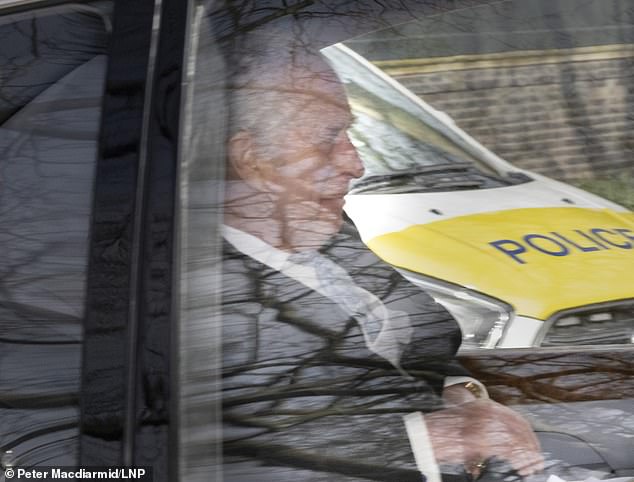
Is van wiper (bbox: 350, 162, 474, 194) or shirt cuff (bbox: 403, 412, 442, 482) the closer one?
shirt cuff (bbox: 403, 412, 442, 482)

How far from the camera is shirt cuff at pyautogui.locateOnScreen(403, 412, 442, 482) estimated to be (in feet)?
4.41

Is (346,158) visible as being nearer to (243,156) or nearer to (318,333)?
(243,156)

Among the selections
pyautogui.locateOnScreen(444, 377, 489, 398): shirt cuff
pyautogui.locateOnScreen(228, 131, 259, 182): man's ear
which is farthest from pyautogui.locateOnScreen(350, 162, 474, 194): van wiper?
pyautogui.locateOnScreen(444, 377, 489, 398): shirt cuff

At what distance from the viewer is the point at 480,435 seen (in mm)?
1355

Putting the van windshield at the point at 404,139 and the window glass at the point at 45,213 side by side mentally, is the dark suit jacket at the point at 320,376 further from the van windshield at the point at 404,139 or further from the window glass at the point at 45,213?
the window glass at the point at 45,213

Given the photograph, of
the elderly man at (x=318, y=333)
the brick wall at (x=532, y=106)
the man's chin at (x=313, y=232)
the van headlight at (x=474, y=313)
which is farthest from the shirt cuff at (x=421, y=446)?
the brick wall at (x=532, y=106)

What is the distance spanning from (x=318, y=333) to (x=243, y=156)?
1.02 feet

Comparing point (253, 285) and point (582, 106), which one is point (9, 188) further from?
point (582, 106)

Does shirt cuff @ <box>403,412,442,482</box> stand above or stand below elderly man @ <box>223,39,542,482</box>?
below

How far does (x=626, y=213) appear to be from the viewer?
57.7 inches

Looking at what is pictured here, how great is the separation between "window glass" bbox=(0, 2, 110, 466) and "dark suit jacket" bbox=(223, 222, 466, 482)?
0.83ft

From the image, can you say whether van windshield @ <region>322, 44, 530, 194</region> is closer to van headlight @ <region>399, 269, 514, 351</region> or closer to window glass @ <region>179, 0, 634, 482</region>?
window glass @ <region>179, 0, 634, 482</region>

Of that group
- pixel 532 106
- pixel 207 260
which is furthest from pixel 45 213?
pixel 532 106

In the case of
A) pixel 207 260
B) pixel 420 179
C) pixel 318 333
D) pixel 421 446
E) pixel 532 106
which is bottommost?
pixel 421 446
